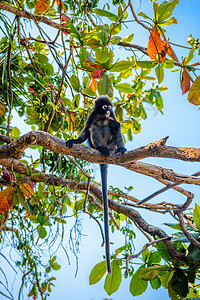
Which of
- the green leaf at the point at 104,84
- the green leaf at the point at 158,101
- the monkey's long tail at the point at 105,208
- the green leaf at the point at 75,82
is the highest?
the green leaf at the point at 75,82

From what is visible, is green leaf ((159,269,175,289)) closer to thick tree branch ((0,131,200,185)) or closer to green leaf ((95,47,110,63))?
thick tree branch ((0,131,200,185))

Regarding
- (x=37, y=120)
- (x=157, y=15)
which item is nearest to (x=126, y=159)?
(x=157, y=15)

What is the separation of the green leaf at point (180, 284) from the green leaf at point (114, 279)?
39 centimetres

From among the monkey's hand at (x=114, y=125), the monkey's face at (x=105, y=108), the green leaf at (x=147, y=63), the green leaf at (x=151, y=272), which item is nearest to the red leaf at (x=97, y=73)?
the green leaf at (x=147, y=63)

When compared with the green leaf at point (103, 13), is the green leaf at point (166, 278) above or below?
below

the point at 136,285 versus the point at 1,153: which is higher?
the point at 1,153

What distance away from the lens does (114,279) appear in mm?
2191

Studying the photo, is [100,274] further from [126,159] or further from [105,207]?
[126,159]

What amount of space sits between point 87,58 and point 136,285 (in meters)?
1.64

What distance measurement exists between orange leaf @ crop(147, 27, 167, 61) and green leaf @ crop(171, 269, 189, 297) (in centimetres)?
138

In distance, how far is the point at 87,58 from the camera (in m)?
2.23

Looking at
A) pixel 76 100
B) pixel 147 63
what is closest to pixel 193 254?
pixel 147 63

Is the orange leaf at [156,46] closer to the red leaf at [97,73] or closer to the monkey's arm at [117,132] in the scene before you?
the red leaf at [97,73]

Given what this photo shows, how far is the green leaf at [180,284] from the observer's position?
1971mm
